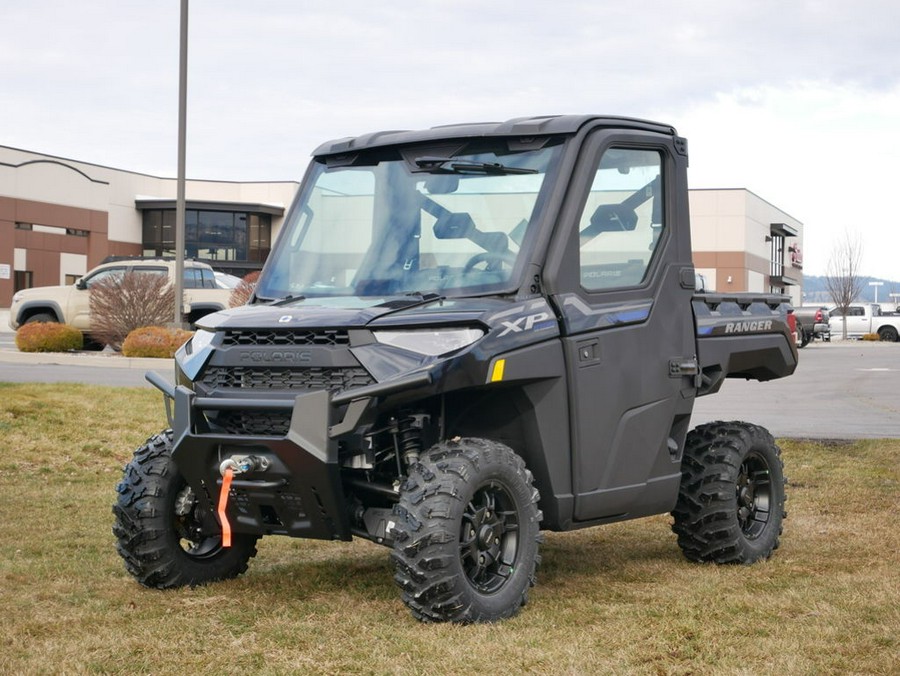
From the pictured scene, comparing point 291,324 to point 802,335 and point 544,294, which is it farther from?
point 802,335

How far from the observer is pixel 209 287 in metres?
30.6

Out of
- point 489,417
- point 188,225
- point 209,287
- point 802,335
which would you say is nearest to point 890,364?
point 802,335

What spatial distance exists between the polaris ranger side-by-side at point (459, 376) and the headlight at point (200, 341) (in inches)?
0.5

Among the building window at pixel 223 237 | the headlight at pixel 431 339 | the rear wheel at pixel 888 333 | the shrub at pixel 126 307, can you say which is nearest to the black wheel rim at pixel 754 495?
the headlight at pixel 431 339

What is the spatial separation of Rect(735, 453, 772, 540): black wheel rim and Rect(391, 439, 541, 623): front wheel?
2.13 meters

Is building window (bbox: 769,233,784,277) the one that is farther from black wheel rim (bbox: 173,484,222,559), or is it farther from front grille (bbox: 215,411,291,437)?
front grille (bbox: 215,411,291,437)

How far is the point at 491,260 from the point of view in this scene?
20.6ft

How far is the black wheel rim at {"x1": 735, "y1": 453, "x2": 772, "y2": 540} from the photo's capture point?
773 centimetres

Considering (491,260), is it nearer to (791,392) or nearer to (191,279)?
(791,392)

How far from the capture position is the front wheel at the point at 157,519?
21.3ft

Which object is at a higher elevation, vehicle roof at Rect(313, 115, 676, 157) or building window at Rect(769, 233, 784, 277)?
building window at Rect(769, 233, 784, 277)

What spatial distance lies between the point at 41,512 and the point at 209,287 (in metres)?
21.5

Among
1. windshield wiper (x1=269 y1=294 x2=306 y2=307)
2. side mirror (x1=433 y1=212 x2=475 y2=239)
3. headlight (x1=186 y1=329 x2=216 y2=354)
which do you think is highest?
side mirror (x1=433 y1=212 x2=475 y2=239)

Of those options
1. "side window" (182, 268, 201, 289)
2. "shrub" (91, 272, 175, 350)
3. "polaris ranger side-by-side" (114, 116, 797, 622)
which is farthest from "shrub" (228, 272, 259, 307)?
"polaris ranger side-by-side" (114, 116, 797, 622)
